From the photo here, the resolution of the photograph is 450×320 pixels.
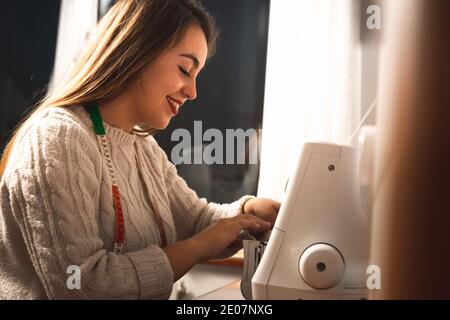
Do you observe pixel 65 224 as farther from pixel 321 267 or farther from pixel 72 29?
pixel 72 29

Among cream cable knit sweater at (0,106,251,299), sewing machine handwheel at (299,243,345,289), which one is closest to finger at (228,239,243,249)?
cream cable knit sweater at (0,106,251,299)

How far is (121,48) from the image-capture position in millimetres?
799

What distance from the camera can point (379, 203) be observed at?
438 mm

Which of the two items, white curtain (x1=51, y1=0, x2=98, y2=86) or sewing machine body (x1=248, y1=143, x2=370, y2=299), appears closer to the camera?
sewing machine body (x1=248, y1=143, x2=370, y2=299)

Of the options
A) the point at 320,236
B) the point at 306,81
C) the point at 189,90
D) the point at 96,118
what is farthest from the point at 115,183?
the point at 306,81

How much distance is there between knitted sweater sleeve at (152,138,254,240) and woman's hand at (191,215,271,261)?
169 millimetres

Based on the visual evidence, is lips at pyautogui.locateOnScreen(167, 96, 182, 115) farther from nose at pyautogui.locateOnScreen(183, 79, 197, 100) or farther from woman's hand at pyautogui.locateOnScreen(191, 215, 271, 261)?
woman's hand at pyautogui.locateOnScreen(191, 215, 271, 261)

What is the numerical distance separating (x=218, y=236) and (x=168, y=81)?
32 centimetres

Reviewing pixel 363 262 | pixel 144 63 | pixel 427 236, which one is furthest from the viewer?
pixel 144 63

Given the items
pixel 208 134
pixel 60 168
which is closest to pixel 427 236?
pixel 60 168

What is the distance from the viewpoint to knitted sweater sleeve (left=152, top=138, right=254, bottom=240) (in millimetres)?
986

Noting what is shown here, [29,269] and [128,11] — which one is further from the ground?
[128,11]
